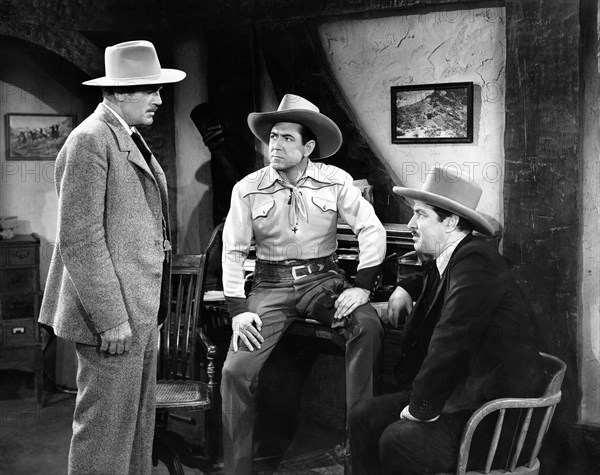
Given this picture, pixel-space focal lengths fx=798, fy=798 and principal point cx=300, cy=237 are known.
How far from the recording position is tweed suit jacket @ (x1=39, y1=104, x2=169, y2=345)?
9.66 feet

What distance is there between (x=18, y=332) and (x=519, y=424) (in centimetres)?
366

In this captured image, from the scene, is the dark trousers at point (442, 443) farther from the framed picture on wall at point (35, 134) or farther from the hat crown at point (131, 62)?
the framed picture on wall at point (35, 134)

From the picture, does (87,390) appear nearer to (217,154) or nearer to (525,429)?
(525,429)

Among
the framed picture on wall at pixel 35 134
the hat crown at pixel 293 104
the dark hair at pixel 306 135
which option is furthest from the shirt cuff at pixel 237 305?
the framed picture on wall at pixel 35 134

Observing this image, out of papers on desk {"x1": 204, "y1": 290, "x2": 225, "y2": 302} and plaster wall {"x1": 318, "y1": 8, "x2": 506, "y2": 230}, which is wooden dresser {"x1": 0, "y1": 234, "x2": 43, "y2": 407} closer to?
papers on desk {"x1": 204, "y1": 290, "x2": 225, "y2": 302}

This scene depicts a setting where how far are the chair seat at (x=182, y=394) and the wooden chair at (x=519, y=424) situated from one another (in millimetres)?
1482

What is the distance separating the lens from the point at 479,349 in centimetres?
304

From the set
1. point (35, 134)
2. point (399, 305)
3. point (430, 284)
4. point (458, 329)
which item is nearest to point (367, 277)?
point (399, 305)

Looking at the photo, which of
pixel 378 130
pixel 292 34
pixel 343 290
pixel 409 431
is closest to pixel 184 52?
pixel 292 34

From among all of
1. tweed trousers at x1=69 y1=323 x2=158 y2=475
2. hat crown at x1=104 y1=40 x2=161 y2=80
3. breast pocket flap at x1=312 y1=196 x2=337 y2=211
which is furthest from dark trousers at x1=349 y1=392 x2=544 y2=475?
hat crown at x1=104 y1=40 x2=161 y2=80

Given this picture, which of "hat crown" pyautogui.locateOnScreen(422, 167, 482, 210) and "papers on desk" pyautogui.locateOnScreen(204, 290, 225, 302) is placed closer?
"hat crown" pyautogui.locateOnScreen(422, 167, 482, 210)

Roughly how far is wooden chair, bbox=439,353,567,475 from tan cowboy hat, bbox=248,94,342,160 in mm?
1653

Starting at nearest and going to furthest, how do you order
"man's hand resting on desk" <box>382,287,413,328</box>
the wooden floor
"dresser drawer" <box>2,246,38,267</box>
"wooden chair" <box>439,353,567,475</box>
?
1. "wooden chair" <box>439,353,567,475</box>
2. "man's hand resting on desk" <box>382,287,413,328</box>
3. the wooden floor
4. "dresser drawer" <box>2,246,38,267</box>

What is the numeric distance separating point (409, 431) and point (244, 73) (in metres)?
2.94
